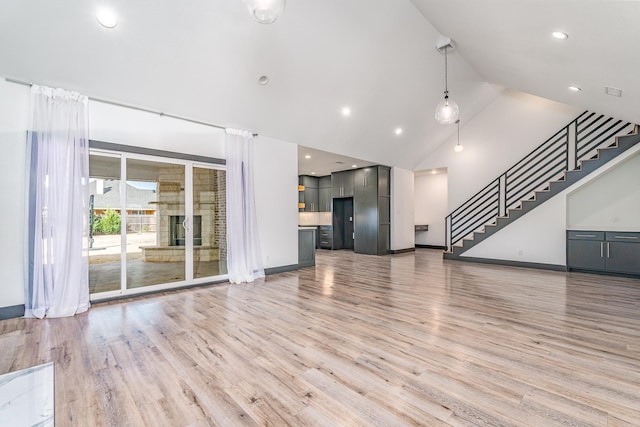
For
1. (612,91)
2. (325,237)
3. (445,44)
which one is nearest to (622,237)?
(612,91)

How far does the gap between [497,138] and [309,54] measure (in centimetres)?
676

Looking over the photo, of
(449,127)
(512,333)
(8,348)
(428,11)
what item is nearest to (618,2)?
(428,11)

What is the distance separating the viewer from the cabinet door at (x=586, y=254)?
20.0 feet

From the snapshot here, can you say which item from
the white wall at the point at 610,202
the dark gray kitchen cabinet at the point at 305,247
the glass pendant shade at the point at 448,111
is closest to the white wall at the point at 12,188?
the dark gray kitchen cabinet at the point at 305,247

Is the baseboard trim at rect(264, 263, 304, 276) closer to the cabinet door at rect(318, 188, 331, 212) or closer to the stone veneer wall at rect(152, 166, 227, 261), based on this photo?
the stone veneer wall at rect(152, 166, 227, 261)

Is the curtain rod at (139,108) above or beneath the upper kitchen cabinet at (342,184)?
above

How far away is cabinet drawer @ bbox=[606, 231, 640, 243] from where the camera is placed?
5682 mm

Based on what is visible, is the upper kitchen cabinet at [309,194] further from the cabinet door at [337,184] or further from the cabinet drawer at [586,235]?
the cabinet drawer at [586,235]

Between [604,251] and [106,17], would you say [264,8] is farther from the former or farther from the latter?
[604,251]

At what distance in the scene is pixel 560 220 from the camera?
668cm

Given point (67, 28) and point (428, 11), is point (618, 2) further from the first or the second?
point (67, 28)

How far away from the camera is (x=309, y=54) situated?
4.70 meters

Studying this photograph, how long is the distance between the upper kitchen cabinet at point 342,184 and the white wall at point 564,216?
484cm

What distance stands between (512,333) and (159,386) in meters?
3.47
